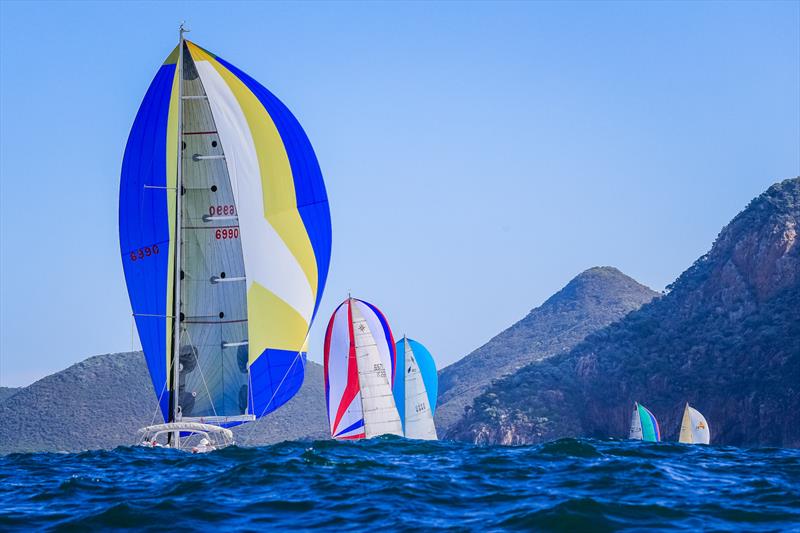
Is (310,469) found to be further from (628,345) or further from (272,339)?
(628,345)

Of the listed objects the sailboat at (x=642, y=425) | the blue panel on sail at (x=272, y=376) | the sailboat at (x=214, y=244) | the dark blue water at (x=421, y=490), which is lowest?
the dark blue water at (x=421, y=490)

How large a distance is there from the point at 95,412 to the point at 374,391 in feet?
426

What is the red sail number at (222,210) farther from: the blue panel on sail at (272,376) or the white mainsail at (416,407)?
the white mainsail at (416,407)

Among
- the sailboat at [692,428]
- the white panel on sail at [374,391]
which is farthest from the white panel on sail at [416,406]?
the sailboat at [692,428]

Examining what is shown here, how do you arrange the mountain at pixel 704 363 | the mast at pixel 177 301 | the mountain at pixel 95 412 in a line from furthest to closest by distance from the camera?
the mountain at pixel 95 412
the mountain at pixel 704 363
the mast at pixel 177 301

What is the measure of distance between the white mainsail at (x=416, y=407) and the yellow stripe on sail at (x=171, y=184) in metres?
31.2

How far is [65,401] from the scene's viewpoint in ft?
569

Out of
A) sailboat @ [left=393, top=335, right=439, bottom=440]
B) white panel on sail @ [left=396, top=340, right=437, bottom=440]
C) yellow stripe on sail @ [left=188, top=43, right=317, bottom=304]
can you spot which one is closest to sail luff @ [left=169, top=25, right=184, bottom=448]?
yellow stripe on sail @ [left=188, top=43, right=317, bottom=304]

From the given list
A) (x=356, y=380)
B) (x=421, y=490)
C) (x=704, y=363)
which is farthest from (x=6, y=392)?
(x=421, y=490)

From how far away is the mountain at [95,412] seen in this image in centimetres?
16338

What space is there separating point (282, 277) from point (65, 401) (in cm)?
15258

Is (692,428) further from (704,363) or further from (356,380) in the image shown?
(704,363)

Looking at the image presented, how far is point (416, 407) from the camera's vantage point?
6019cm

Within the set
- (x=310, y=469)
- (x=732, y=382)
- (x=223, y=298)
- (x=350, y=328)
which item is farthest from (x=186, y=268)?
(x=732, y=382)
